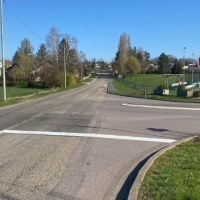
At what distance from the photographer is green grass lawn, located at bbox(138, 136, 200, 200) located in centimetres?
413

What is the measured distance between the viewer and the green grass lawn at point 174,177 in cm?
413

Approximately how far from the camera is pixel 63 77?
54312 mm

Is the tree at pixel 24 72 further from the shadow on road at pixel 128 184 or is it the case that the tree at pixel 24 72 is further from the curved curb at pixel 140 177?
the shadow on road at pixel 128 184

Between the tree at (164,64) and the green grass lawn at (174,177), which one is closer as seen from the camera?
the green grass lawn at (174,177)

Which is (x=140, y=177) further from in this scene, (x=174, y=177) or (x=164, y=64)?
(x=164, y=64)

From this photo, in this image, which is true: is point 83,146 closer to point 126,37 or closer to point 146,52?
point 126,37

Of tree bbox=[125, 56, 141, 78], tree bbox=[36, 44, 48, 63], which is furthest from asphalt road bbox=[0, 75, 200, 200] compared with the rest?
tree bbox=[125, 56, 141, 78]

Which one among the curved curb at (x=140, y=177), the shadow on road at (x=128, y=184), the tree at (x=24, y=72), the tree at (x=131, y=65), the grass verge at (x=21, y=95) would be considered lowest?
the grass verge at (x=21, y=95)

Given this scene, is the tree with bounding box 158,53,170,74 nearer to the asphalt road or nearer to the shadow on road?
the asphalt road

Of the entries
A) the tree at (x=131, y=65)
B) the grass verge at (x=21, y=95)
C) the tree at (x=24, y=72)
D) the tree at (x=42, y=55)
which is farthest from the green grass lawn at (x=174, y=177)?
the tree at (x=131, y=65)

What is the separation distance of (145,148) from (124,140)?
100 cm

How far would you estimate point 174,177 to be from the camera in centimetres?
487

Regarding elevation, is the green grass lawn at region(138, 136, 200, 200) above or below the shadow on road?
above

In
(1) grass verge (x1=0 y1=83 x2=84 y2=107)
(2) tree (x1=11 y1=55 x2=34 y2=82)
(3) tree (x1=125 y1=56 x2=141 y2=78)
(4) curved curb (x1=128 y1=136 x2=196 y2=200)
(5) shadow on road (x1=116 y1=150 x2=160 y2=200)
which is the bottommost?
→ (1) grass verge (x1=0 y1=83 x2=84 y2=107)
